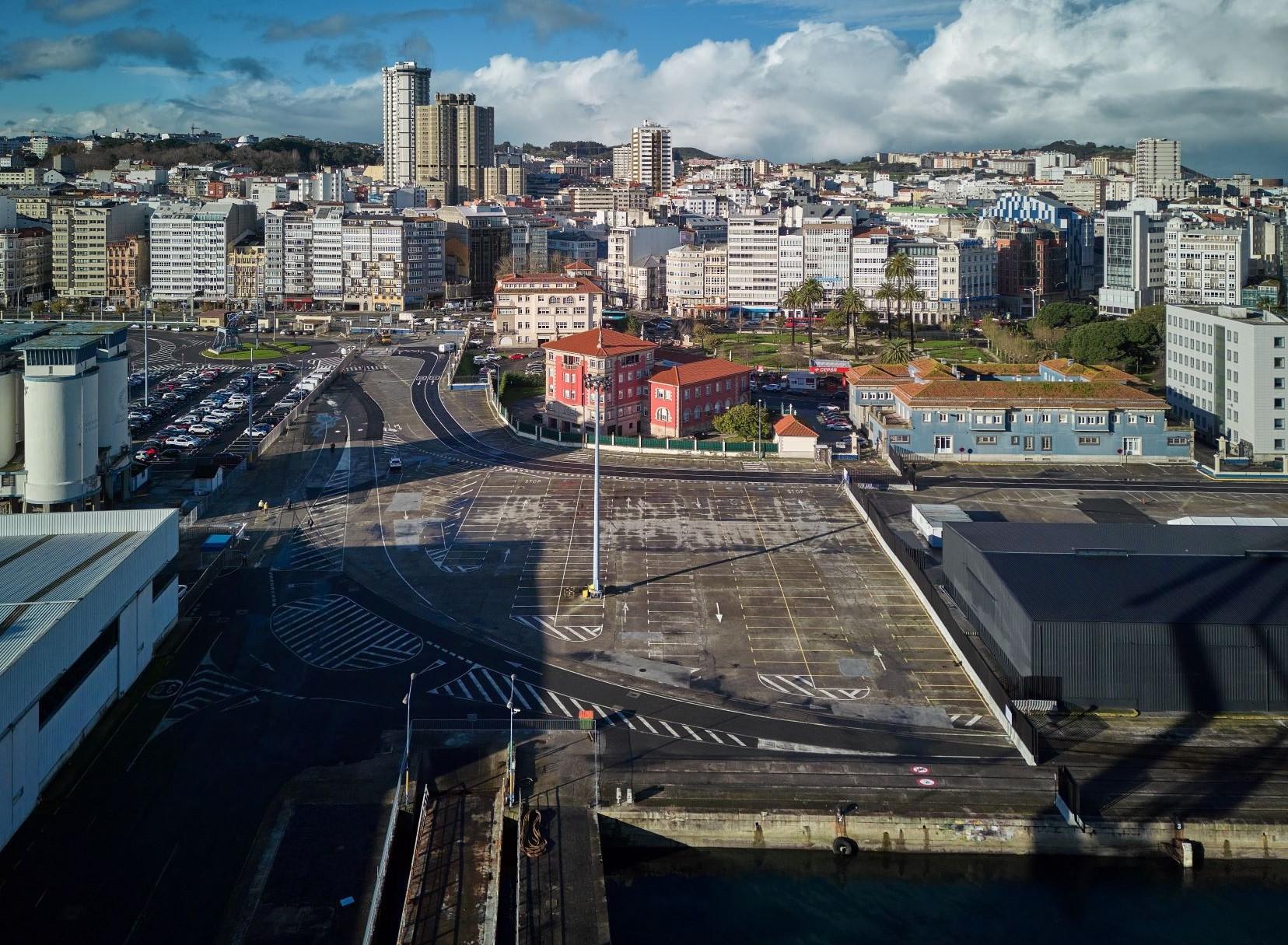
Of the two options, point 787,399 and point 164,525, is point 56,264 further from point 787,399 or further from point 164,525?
point 164,525

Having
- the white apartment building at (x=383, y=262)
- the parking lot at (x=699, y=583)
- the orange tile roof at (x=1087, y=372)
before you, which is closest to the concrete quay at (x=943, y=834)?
the parking lot at (x=699, y=583)

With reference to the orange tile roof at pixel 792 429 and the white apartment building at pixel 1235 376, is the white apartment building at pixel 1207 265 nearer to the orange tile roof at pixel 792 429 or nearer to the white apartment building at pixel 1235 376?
the white apartment building at pixel 1235 376

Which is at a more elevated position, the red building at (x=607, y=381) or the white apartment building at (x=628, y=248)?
the white apartment building at (x=628, y=248)

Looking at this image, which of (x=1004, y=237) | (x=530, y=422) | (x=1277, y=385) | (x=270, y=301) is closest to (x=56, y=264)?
(x=270, y=301)

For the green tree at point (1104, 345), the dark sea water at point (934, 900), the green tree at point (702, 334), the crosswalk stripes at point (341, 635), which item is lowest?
the dark sea water at point (934, 900)

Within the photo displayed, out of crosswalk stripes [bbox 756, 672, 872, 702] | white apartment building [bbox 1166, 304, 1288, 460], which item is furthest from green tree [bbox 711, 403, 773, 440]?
crosswalk stripes [bbox 756, 672, 872, 702]

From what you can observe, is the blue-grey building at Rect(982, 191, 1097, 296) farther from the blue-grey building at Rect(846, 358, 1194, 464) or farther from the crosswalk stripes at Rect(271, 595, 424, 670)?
the crosswalk stripes at Rect(271, 595, 424, 670)
